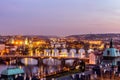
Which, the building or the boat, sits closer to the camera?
the boat

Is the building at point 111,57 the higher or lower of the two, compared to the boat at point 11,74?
higher

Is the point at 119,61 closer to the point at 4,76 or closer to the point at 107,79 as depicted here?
the point at 107,79

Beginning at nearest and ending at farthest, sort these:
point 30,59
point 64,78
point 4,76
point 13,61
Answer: point 64,78 < point 4,76 < point 13,61 < point 30,59

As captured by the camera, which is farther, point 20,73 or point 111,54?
point 111,54

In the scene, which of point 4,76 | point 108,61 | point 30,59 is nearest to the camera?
point 4,76

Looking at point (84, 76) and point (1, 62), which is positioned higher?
point (84, 76)

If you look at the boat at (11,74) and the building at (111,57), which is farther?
the building at (111,57)

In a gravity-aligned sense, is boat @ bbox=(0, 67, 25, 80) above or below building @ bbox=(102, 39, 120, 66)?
below

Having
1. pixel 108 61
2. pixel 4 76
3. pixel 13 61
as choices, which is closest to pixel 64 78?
pixel 4 76

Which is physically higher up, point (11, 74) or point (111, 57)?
point (111, 57)

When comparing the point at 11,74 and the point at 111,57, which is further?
the point at 111,57
